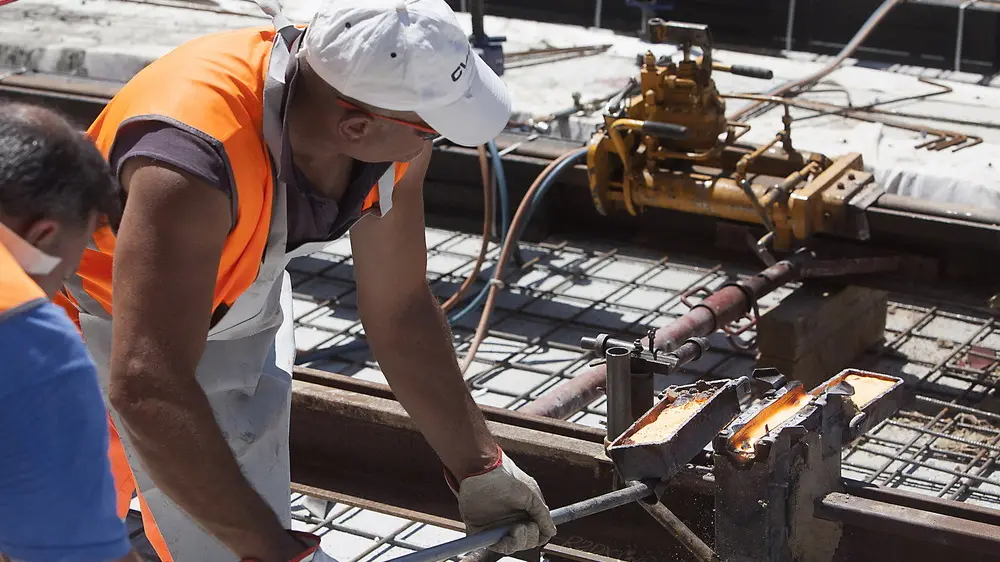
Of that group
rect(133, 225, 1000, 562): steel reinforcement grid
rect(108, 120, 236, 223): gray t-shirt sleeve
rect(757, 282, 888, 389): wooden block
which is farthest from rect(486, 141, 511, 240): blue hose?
rect(108, 120, 236, 223): gray t-shirt sleeve

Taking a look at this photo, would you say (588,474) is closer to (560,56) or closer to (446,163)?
(446,163)

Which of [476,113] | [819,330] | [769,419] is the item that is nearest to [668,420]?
[769,419]

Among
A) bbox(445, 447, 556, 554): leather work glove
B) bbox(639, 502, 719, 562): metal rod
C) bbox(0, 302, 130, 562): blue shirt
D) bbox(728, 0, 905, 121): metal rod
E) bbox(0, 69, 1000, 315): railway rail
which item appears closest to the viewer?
bbox(0, 302, 130, 562): blue shirt

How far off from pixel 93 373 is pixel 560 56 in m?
5.82

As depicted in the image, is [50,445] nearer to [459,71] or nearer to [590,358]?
[459,71]

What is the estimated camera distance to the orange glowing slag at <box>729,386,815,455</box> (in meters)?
2.65

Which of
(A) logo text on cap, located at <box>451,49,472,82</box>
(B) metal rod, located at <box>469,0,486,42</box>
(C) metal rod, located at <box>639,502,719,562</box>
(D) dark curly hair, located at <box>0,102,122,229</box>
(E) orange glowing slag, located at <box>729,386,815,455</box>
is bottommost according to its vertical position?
(C) metal rod, located at <box>639,502,719,562</box>

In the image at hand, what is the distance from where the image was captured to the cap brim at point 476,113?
2240mm

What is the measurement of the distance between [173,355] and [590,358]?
9.43ft

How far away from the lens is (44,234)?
1.64m

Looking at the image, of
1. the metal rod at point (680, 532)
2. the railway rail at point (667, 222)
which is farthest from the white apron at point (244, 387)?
the railway rail at point (667, 222)

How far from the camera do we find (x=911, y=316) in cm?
520

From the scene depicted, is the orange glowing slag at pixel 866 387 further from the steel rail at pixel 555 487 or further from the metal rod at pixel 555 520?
the metal rod at pixel 555 520

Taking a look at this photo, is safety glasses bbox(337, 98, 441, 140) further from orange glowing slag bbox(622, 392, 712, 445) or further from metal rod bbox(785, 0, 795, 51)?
metal rod bbox(785, 0, 795, 51)
